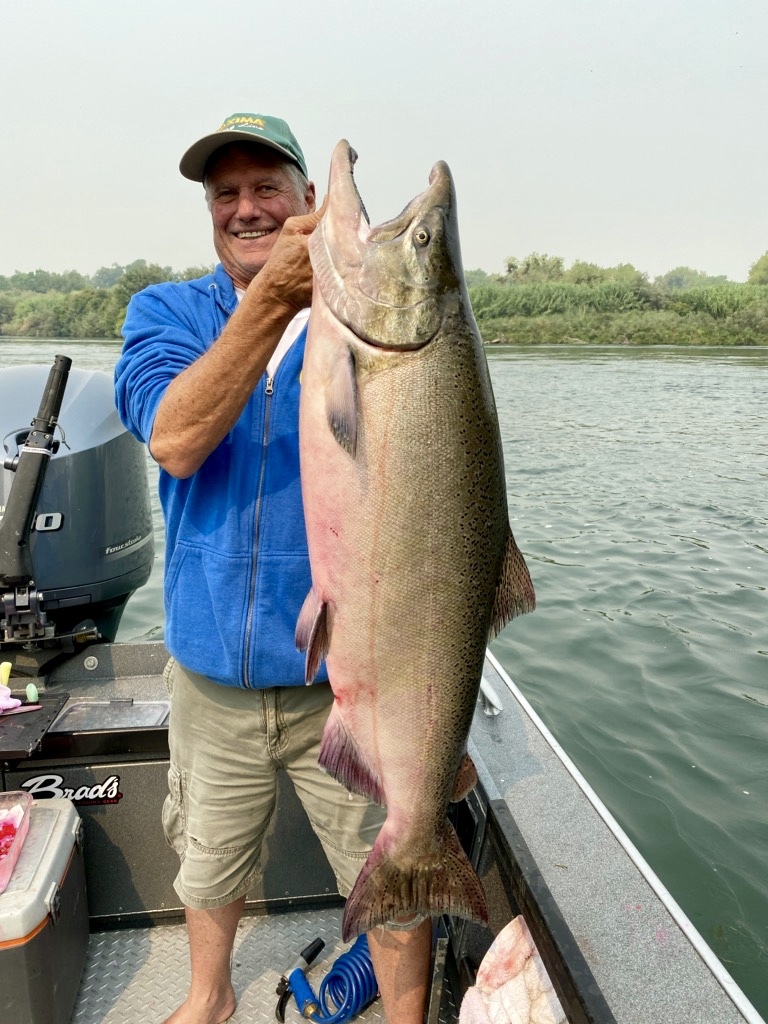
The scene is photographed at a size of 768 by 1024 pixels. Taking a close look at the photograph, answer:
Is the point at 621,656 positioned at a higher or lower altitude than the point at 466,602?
A: lower

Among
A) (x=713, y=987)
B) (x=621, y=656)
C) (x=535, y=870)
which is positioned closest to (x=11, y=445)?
(x=535, y=870)

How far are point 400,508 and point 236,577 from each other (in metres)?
0.72

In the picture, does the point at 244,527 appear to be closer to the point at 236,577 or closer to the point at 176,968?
the point at 236,577

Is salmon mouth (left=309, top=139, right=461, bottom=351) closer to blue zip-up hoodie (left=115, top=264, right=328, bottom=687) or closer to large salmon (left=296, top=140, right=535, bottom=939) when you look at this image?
large salmon (left=296, top=140, right=535, bottom=939)

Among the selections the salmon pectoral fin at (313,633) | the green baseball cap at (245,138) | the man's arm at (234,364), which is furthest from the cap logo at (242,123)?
the salmon pectoral fin at (313,633)

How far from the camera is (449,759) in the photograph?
1.75 m

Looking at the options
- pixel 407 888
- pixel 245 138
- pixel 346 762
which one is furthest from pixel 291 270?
pixel 407 888

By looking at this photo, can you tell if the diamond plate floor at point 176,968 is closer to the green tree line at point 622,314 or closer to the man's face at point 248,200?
the man's face at point 248,200

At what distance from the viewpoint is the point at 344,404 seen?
59.9 inches

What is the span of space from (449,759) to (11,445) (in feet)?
9.12

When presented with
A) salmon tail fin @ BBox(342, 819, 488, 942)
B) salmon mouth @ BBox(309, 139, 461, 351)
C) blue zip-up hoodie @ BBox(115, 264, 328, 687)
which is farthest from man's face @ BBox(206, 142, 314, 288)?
salmon tail fin @ BBox(342, 819, 488, 942)

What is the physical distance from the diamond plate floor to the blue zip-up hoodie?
54.8 inches

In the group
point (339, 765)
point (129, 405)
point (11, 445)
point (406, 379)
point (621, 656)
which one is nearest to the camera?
point (406, 379)

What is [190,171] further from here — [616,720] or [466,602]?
[616,720]
